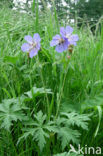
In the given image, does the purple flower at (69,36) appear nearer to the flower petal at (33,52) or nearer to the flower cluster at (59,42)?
the flower cluster at (59,42)

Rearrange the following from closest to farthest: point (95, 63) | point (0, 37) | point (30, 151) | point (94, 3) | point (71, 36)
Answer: point (71, 36) → point (30, 151) → point (95, 63) → point (0, 37) → point (94, 3)

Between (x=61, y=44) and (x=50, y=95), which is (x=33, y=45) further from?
(x=50, y=95)

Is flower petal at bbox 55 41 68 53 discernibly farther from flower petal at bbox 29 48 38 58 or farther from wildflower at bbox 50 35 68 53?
flower petal at bbox 29 48 38 58

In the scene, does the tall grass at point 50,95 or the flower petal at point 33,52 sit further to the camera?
the tall grass at point 50,95

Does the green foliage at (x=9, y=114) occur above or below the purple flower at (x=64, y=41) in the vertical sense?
below

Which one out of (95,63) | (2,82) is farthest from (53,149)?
(95,63)

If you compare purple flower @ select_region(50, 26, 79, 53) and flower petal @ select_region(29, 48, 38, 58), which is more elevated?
purple flower @ select_region(50, 26, 79, 53)

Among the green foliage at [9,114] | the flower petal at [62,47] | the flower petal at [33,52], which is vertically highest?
the flower petal at [62,47]

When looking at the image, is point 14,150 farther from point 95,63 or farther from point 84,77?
point 95,63

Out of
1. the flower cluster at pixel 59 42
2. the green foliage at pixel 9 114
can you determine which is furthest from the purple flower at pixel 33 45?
the green foliage at pixel 9 114

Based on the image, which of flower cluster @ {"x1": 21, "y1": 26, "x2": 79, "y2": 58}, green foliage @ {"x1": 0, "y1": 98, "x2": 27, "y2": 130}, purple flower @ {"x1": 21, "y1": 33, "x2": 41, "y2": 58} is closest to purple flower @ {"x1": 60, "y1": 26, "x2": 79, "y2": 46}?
flower cluster @ {"x1": 21, "y1": 26, "x2": 79, "y2": 58}

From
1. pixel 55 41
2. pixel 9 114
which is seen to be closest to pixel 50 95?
pixel 9 114
